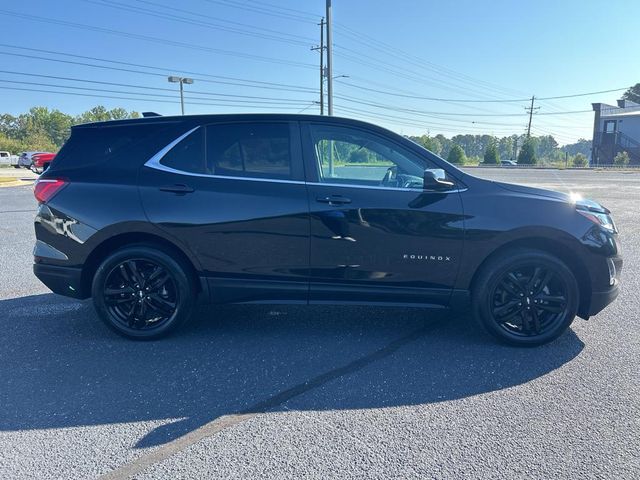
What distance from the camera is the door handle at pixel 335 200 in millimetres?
3461

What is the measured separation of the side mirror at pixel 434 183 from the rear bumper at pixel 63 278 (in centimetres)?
294

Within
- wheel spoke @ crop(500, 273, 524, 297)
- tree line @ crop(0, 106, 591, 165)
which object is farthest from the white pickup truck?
wheel spoke @ crop(500, 273, 524, 297)

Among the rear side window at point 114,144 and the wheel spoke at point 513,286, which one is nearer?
the wheel spoke at point 513,286

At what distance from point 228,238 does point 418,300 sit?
1638mm

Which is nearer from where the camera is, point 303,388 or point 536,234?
point 303,388

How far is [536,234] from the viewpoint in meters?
3.46

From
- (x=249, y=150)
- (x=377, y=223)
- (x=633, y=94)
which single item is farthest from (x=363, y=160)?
(x=633, y=94)

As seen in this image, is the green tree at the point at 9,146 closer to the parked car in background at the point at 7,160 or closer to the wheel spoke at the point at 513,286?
the parked car in background at the point at 7,160

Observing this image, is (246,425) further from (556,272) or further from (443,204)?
(556,272)

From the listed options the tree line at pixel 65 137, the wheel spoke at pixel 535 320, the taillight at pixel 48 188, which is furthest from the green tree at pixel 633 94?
the taillight at pixel 48 188

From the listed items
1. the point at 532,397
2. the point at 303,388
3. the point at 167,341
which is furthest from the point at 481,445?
the point at 167,341

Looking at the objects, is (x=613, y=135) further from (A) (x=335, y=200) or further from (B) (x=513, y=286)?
(A) (x=335, y=200)

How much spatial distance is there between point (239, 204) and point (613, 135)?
61642 millimetres

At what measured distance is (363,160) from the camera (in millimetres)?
3695
